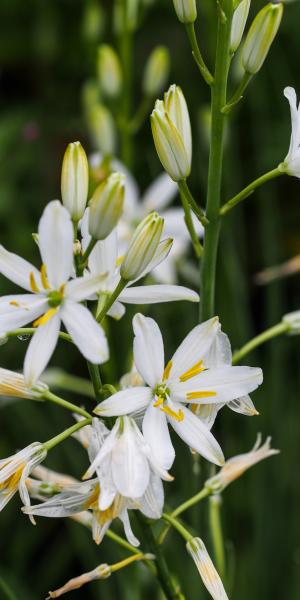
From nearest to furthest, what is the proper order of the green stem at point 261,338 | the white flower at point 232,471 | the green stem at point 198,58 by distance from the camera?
1. the green stem at point 198,58
2. the white flower at point 232,471
3. the green stem at point 261,338

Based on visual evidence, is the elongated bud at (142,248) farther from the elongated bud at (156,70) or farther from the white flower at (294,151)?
the elongated bud at (156,70)

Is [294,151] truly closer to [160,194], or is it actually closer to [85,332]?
[85,332]

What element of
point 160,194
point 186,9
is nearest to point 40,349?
point 186,9

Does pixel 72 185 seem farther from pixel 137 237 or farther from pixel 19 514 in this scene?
pixel 19 514

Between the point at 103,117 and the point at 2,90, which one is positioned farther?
the point at 2,90

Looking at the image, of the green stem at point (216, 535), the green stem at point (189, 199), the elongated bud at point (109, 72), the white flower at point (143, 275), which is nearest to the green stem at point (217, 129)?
the green stem at point (189, 199)

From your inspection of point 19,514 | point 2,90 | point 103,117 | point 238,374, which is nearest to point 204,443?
point 238,374
